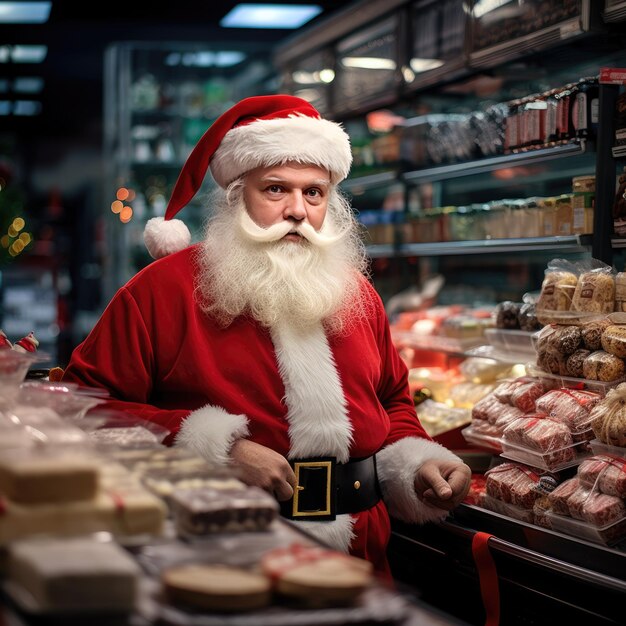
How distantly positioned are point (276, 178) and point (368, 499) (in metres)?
1.04

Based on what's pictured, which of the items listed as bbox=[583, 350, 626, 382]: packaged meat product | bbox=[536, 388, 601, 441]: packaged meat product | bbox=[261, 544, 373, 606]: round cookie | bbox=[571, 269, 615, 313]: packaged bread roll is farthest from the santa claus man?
bbox=[261, 544, 373, 606]: round cookie

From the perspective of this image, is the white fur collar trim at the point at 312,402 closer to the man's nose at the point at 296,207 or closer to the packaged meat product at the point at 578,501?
the man's nose at the point at 296,207

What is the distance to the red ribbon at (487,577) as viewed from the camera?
Answer: 115 inches

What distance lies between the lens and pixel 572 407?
3.00 metres

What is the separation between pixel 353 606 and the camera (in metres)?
1.32

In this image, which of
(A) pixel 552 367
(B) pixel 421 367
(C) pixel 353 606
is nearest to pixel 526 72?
(B) pixel 421 367

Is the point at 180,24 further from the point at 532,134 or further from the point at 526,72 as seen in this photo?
the point at 532,134

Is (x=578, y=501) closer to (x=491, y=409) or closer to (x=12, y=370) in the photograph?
(x=491, y=409)

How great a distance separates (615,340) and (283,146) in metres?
1.24

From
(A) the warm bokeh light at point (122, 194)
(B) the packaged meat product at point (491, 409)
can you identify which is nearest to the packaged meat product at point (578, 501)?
(B) the packaged meat product at point (491, 409)

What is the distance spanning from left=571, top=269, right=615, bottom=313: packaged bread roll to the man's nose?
3.52ft

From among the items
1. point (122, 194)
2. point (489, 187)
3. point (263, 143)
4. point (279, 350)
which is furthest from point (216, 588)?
point (122, 194)

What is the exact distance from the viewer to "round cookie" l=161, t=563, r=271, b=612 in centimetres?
125

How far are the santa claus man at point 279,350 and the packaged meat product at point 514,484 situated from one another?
0.25 meters
